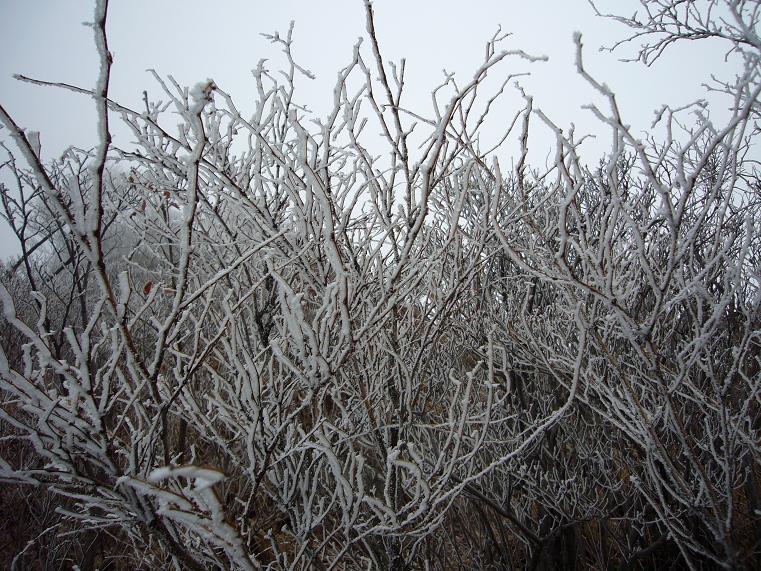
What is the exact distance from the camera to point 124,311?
3.36ft

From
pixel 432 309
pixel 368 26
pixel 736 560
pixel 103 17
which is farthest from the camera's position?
pixel 432 309

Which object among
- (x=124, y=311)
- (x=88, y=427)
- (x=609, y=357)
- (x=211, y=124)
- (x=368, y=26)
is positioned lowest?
(x=609, y=357)

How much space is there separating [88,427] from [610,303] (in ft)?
4.97

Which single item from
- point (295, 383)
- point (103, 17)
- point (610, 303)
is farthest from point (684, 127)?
point (103, 17)

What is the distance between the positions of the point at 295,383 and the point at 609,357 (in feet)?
4.20

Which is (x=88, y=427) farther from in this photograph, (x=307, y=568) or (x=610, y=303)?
(x=610, y=303)

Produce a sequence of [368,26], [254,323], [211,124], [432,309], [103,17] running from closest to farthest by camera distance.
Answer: [103,17] → [368,26] → [432,309] → [211,124] → [254,323]

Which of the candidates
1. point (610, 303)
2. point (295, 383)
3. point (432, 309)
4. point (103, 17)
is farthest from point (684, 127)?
point (103, 17)

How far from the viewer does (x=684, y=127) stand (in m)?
5.89

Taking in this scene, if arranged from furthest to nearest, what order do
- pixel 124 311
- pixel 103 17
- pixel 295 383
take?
pixel 295 383, pixel 124 311, pixel 103 17

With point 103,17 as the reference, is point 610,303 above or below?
below

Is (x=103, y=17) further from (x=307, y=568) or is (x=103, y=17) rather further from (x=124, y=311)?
(x=307, y=568)

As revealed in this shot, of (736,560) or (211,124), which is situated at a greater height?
(211,124)

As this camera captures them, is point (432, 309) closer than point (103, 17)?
No
